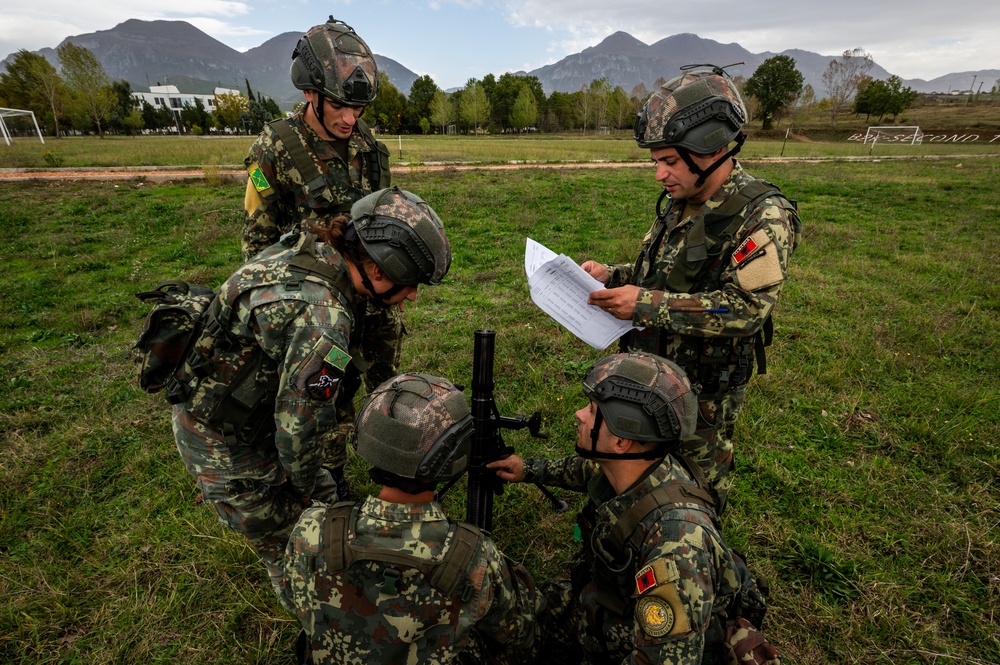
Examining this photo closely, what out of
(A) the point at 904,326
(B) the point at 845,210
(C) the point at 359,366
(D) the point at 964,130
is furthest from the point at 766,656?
(D) the point at 964,130

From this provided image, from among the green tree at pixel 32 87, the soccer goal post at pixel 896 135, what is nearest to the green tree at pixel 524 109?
the soccer goal post at pixel 896 135

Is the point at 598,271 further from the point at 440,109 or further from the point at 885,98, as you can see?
the point at 885,98

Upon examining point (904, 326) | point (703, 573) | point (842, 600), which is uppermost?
point (703, 573)

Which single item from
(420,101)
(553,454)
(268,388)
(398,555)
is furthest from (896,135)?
(398,555)

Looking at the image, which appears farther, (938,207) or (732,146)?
(938,207)

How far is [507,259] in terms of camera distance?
358 inches

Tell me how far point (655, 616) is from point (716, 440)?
4.45 feet

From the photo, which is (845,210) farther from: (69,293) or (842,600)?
(69,293)

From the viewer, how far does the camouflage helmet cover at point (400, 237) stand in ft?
7.54

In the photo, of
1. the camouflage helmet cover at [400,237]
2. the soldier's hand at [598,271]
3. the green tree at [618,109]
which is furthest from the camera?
the green tree at [618,109]

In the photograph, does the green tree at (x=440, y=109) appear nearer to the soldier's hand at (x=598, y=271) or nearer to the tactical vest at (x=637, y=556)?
the soldier's hand at (x=598, y=271)

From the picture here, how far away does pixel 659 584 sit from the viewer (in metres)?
1.90

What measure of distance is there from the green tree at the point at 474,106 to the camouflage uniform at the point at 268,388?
6576cm

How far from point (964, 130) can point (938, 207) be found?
1915 inches
